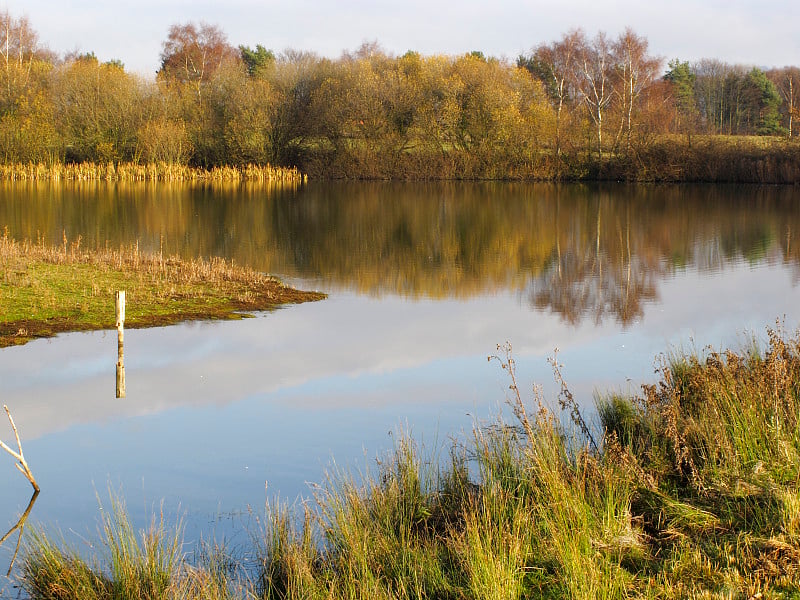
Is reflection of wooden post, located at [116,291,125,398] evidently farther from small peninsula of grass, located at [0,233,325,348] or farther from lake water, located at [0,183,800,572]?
small peninsula of grass, located at [0,233,325,348]

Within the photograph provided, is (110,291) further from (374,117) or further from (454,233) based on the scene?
(374,117)

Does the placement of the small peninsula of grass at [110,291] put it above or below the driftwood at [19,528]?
above

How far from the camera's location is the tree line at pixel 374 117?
5275 centimetres

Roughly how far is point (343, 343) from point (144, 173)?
134ft

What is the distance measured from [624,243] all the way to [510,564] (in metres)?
21.8

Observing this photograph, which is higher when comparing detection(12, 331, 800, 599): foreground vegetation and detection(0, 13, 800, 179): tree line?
detection(0, 13, 800, 179): tree line

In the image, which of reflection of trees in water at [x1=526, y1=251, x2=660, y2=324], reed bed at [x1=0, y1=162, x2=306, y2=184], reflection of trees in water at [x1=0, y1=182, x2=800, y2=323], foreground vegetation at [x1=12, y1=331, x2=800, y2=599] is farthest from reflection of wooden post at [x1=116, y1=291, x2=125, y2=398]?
reed bed at [x1=0, y1=162, x2=306, y2=184]

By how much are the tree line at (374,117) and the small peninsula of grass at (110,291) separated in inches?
1402

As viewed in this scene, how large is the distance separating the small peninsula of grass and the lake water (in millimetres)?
625

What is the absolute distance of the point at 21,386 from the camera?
404 inches

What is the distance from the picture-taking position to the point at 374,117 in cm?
5609

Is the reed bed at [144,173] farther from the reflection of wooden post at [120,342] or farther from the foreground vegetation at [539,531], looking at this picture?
the foreground vegetation at [539,531]

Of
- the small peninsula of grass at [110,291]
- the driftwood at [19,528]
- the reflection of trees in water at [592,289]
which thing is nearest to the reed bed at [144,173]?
the small peninsula of grass at [110,291]

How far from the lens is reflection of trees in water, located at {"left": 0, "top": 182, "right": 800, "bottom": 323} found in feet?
64.6
